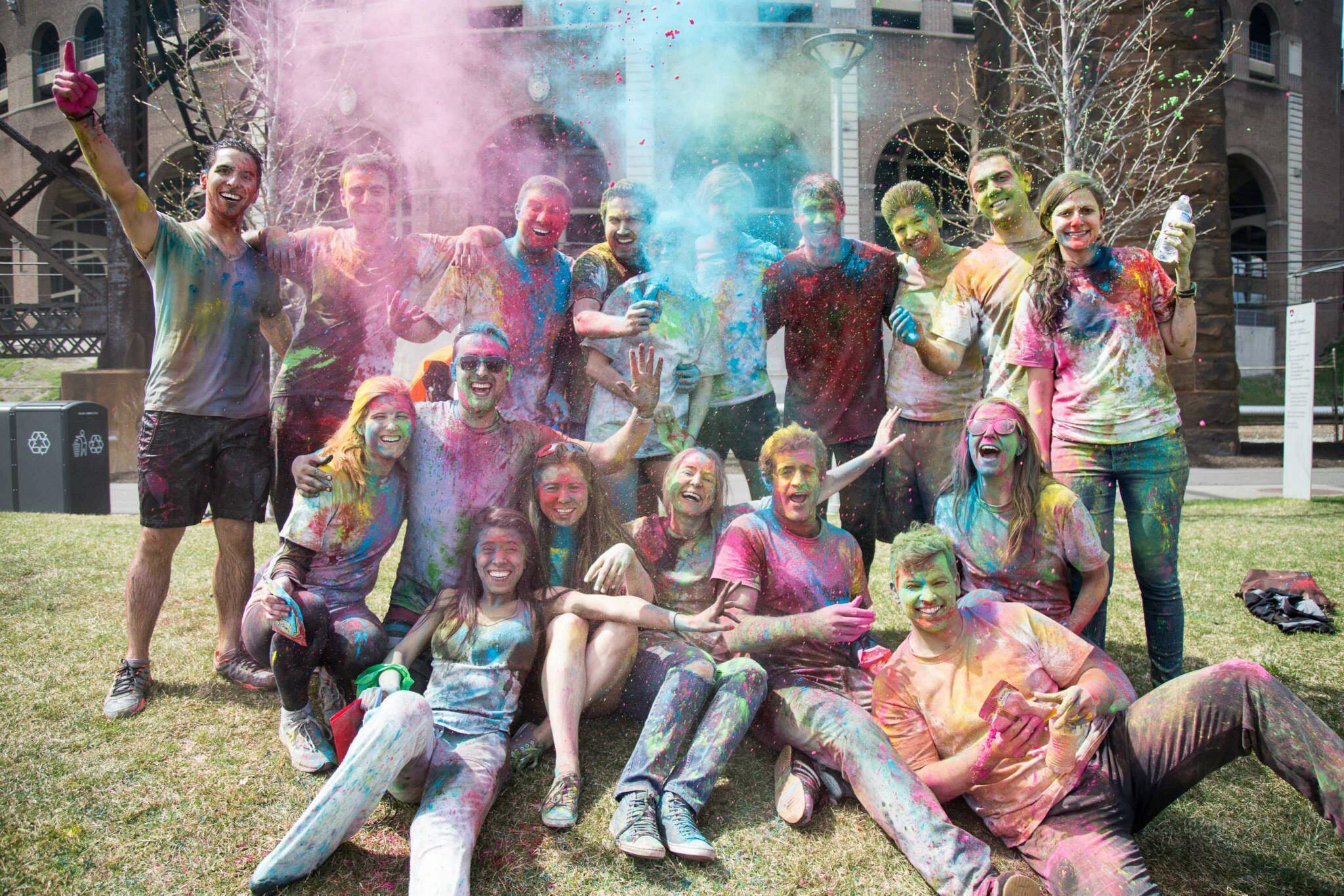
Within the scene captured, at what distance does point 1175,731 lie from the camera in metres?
2.16

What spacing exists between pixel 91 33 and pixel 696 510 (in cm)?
2469

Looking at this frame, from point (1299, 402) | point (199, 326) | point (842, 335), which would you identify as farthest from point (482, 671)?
point (1299, 402)

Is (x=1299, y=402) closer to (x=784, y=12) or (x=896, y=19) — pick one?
(x=896, y=19)

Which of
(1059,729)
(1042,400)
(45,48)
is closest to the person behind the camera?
(1059,729)

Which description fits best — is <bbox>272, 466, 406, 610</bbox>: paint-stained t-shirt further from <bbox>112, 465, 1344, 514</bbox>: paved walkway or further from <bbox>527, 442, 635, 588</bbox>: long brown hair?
<bbox>112, 465, 1344, 514</bbox>: paved walkway

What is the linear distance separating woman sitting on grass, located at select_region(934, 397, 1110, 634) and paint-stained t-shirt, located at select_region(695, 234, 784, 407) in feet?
3.74

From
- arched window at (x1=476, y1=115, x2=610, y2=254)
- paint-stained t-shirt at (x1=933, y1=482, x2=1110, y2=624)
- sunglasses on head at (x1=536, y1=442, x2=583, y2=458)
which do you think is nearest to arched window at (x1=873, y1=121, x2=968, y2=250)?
arched window at (x1=476, y1=115, x2=610, y2=254)

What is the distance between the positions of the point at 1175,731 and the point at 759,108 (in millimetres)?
4709

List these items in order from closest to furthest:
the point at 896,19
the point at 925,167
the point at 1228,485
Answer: the point at 1228,485 → the point at 896,19 → the point at 925,167

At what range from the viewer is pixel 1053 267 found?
10.3 ft

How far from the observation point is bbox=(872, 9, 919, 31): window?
348 inches

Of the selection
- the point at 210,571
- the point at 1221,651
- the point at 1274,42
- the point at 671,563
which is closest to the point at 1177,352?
the point at 1221,651

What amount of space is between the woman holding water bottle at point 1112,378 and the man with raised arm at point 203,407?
305 cm

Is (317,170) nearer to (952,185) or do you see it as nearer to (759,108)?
(759,108)
